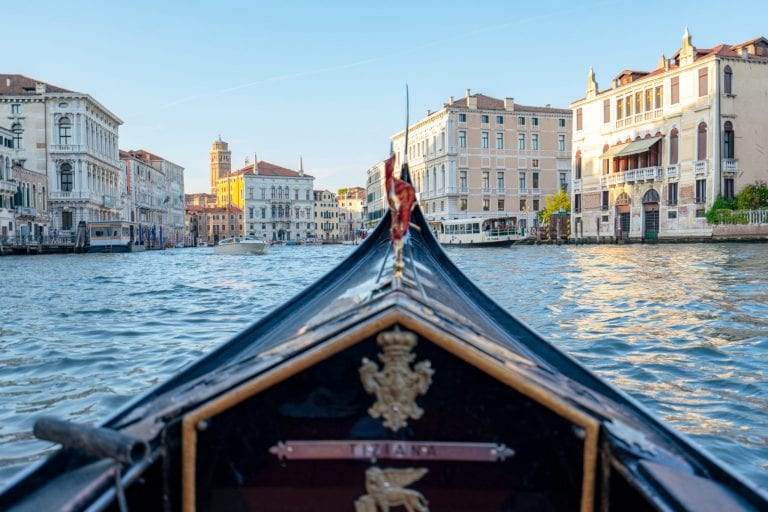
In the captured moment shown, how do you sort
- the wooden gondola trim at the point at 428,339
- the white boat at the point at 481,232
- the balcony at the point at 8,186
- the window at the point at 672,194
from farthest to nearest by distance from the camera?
the white boat at the point at 481,232
the balcony at the point at 8,186
the window at the point at 672,194
the wooden gondola trim at the point at 428,339

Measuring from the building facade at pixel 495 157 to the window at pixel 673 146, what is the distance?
8.48 m

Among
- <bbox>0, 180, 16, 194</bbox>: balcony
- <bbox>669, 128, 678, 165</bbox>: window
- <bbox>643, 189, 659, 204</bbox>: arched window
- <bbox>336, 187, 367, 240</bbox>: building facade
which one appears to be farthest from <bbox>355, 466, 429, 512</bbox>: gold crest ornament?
<bbox>336, 187, 367, 240</bbox>: building facade

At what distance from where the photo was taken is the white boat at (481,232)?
20891mm

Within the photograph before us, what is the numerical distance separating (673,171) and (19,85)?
23.3 meters

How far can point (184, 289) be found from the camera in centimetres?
707

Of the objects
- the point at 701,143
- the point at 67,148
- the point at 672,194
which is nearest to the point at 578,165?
the point at 672,194

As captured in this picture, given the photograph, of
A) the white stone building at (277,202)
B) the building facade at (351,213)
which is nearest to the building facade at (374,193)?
the white stone building at (277,202)

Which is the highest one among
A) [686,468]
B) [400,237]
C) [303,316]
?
[400,237]

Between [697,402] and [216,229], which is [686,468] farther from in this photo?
[216,229]

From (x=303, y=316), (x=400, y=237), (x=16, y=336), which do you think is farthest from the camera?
(x=16, y=336)

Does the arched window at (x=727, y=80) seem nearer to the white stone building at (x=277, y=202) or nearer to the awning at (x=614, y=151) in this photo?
the awning at (x=614, y=151)

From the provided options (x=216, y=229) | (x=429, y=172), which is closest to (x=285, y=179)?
(x=216, y=229)

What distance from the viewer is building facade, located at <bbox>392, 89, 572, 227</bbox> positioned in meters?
26.0

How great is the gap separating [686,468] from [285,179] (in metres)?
47.4
